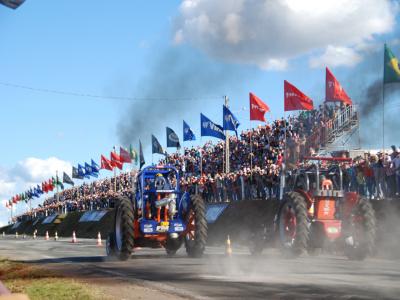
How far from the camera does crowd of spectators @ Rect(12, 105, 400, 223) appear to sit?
70.2ft

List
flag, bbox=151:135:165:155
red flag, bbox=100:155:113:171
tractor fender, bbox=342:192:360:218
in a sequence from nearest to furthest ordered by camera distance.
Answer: tractor fender, bbox=342:192:360:218 → flag, bbox=151:135:165:155 → red flag, bbox=100:155:113:171

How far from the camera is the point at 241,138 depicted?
124 feet

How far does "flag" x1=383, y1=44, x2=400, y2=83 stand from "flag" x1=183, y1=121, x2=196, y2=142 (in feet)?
73.4

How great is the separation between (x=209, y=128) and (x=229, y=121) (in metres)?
2.01

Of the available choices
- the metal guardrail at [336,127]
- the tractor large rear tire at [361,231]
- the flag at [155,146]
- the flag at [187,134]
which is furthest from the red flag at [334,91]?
the flag at [155,146]

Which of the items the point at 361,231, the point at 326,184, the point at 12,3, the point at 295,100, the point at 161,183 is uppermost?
the point at 295,100

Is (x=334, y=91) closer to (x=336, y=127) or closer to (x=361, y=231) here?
(x=336, y=127)

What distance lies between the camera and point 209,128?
3709cm

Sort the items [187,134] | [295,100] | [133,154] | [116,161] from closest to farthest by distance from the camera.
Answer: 1. [295,100]
2. [187,134]
3. [133,154]
4. [116,161]

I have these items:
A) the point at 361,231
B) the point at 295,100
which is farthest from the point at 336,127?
the point at 361,231

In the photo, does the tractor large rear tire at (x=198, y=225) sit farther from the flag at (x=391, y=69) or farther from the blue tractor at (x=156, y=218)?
the flag at (x=391, y=69)

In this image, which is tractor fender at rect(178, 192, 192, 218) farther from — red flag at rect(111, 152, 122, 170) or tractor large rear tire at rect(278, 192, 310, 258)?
red flag at rect(111, 152, 122, 170)

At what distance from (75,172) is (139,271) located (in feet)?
205

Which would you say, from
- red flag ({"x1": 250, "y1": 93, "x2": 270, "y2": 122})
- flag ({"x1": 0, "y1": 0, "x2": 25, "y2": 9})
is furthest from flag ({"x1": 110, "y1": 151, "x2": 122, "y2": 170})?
flag ({"x1": 0, "y1": 0, "x2": 25, "y2": 9})
